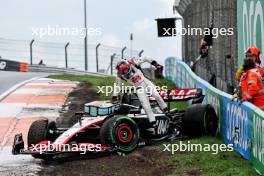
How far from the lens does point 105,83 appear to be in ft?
72.4

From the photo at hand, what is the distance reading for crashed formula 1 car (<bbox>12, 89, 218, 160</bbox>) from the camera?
34.1 ft

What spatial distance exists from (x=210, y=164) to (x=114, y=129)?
1.87 metres

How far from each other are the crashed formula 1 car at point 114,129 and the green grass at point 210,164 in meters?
1.00

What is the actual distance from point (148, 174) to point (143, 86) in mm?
2910

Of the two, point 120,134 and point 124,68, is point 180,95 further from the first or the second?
point 120,134

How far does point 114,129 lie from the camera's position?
34.4ft

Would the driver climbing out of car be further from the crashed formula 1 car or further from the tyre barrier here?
the tyre barrier

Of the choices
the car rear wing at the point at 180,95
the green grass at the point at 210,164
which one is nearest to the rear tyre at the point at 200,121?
the car rear wing at the point at 180,95

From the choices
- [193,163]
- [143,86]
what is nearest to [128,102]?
[143,86]

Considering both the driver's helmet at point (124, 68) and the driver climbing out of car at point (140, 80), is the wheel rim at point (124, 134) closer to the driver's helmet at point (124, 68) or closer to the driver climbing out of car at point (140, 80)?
the driver climbing out of car at point (140, 80)

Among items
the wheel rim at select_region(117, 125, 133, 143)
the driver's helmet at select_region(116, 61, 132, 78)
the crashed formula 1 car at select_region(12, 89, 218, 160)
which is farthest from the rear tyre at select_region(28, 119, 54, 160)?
the driver's helmet at select_region(116, 61, 132, 78)

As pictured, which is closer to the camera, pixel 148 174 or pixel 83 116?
pixel 148 174

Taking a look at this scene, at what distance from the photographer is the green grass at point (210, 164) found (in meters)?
8.94

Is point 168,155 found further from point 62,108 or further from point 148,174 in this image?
point 62,108
